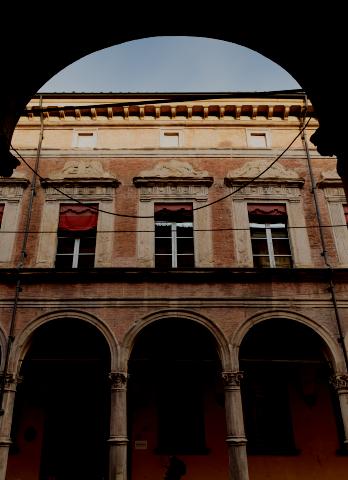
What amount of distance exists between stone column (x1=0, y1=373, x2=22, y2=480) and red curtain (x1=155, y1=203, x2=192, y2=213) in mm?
5904

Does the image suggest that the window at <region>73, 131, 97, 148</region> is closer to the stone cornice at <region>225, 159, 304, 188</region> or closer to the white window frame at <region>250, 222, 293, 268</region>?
the stone cornice at <region>225, 159, 304, 188</region>

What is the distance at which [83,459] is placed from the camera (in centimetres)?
1166

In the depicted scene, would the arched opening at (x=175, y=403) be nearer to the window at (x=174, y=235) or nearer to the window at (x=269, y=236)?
the window at (x=174, y=235)

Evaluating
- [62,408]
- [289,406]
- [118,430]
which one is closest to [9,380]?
[62,408]

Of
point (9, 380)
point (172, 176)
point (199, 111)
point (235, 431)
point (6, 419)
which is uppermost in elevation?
point (199, 111)

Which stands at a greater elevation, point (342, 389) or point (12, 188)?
point (12, 188)

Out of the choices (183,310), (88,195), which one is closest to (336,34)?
(183,310)

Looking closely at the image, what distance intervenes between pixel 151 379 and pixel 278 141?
839 centimetres

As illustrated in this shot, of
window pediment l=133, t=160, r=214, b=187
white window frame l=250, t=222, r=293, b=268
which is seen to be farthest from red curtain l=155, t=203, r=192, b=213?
white window frame l=250, t=222, r=293, b=268

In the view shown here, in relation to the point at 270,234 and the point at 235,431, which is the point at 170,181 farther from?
the point at 235,431

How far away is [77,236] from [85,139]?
11.9 feet

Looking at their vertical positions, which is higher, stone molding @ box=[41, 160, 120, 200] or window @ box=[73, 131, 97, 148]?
window @ box=[73, 131, 97, 148]

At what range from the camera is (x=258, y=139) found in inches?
573

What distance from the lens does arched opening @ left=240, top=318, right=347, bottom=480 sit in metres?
11.3
